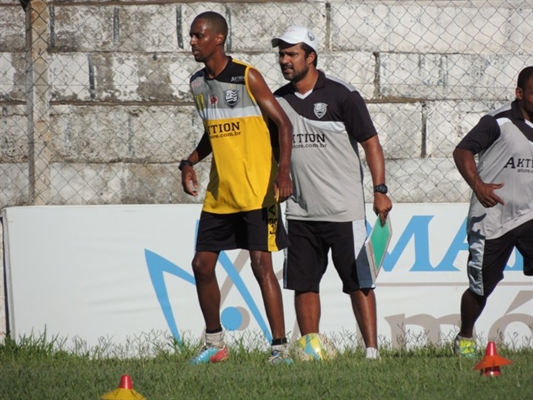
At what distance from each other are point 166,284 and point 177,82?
7.20 ft

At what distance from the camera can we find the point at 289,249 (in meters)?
7.18

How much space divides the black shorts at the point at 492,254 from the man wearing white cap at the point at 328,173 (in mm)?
726

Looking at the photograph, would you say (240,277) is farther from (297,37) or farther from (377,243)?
(297,37)

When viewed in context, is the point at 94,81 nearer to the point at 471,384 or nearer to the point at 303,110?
the point at 303,110

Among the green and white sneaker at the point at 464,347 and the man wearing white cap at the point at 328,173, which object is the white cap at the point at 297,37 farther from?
the green and white sneaker at the point at 464,347

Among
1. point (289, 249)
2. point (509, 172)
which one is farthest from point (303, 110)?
point (509, 172)

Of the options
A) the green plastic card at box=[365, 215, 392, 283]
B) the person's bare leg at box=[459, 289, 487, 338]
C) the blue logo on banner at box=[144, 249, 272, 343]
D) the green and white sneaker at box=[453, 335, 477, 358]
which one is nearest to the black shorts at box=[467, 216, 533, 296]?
the person's bare leg at box=[459, 289, 487, 338]

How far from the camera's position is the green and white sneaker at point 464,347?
7.21 m

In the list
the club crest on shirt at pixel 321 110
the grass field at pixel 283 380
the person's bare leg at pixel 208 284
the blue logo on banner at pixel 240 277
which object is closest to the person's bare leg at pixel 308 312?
the grass field at pixel 283 380

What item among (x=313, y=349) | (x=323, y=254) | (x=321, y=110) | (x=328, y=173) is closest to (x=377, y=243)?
(x=323, y=254)

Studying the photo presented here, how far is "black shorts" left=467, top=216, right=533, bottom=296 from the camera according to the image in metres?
7.14

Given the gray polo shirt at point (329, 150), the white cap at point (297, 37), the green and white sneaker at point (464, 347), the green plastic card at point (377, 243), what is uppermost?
the white cap at point (297, 37)

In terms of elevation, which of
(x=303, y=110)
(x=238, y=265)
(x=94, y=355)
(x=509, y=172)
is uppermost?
(x=303, y=110)

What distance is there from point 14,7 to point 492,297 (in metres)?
4.87
